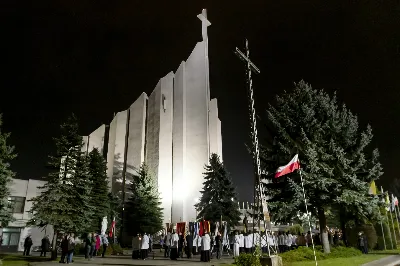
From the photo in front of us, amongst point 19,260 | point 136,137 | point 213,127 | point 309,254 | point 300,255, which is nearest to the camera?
point 300,255

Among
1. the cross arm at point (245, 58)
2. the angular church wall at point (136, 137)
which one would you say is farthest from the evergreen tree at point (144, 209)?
A: the cross arm at point (245, 58)

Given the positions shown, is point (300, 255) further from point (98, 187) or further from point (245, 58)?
point (98, 187)

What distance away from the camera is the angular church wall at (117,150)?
5428 centimetres

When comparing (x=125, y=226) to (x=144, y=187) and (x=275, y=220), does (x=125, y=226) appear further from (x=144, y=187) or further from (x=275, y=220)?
(x=275, y=220)

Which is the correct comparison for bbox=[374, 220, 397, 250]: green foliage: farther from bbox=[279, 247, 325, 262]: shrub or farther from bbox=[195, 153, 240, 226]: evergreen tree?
bbox=[195, 153, 240, 226]: evergreen tree

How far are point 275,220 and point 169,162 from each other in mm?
31601

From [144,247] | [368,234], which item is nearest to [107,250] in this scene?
[144,247]

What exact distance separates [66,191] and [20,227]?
889 inches

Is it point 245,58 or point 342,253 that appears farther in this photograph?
point 342,253

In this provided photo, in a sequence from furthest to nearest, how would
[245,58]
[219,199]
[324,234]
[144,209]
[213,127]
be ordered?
Result: 1. [213,127]
2. [144,209]
3. [219,199]
4. [324,234]
5. [245,58]

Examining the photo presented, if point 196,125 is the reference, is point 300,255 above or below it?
below

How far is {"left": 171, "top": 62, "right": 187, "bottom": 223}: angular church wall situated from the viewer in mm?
47125

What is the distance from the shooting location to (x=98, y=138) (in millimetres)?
60344

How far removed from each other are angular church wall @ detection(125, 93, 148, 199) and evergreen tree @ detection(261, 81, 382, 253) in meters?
34.1
